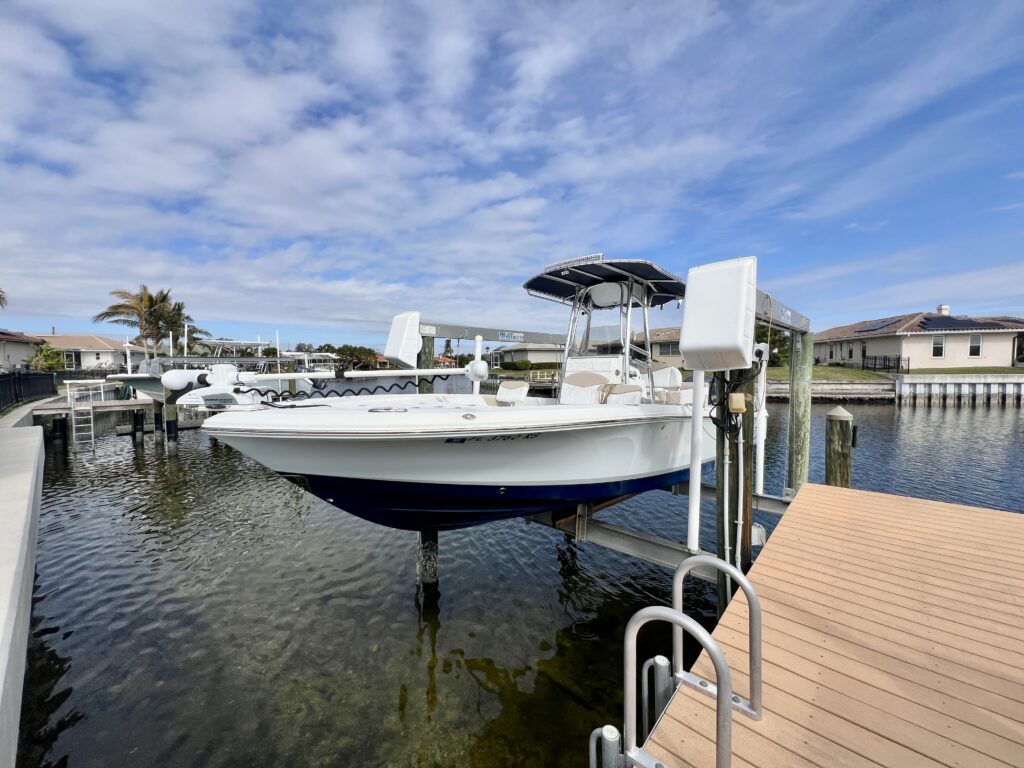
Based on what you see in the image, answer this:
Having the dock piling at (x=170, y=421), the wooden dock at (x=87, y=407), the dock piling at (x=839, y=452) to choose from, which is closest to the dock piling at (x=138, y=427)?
the dock piling at (x=170, y=421)

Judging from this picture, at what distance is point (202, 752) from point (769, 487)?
40.2 feet

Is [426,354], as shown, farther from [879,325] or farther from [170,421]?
[879,325]

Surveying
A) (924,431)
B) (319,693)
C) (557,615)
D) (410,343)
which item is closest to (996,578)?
(557,615)

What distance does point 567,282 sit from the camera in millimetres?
6438

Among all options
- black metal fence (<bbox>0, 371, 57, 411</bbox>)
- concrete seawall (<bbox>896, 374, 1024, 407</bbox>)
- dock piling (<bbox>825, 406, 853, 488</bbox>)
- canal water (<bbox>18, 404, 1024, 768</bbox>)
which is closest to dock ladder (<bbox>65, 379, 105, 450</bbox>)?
black metal fence (<bbox>0, 371, 57, 411</bbox>)

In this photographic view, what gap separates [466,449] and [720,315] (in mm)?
2514

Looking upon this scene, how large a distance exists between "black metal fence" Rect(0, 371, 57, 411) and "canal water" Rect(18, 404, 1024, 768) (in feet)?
41.1

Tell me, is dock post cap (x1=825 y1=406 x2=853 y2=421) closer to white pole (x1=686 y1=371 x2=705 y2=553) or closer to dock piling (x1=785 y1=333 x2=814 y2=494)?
dock piling (x1=785 y1=333 x2=814 y2=494)

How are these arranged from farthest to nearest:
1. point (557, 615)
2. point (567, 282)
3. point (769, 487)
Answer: point (769, 487) → point (567, 282) → point (557, 615)

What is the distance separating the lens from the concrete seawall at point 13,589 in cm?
288

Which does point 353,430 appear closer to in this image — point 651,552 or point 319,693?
point 319,693

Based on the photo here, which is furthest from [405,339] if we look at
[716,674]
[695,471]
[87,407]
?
[87,407]

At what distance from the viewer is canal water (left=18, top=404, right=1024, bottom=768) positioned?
394cm

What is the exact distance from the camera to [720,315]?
386 cm
